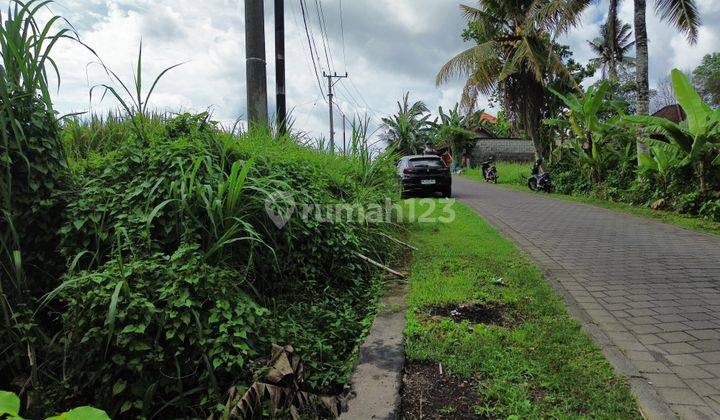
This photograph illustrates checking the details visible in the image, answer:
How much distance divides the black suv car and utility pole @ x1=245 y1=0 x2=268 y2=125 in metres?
7.97

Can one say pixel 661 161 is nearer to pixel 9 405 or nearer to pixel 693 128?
pixel 693 128

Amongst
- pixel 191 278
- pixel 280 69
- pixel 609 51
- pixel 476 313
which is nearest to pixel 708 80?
pixel 609 51

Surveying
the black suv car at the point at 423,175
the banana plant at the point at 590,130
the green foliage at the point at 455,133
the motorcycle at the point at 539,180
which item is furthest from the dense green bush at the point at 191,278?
the green foliage at the point at 455,133

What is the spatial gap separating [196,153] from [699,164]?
33.3 feet

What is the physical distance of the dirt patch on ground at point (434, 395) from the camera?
2.35 meters

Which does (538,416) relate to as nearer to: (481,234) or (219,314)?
(219,314)

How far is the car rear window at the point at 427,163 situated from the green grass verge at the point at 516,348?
8.72 metres

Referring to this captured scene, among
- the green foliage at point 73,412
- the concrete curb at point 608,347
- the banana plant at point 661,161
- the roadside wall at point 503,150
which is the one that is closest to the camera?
the green foliage at point 73,412

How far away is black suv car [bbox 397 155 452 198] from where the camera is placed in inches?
531

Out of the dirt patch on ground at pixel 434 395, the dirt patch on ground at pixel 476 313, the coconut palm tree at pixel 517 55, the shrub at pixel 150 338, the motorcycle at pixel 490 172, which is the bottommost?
the dirt patch on ground at pixel 434 395

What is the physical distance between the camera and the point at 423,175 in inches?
534
